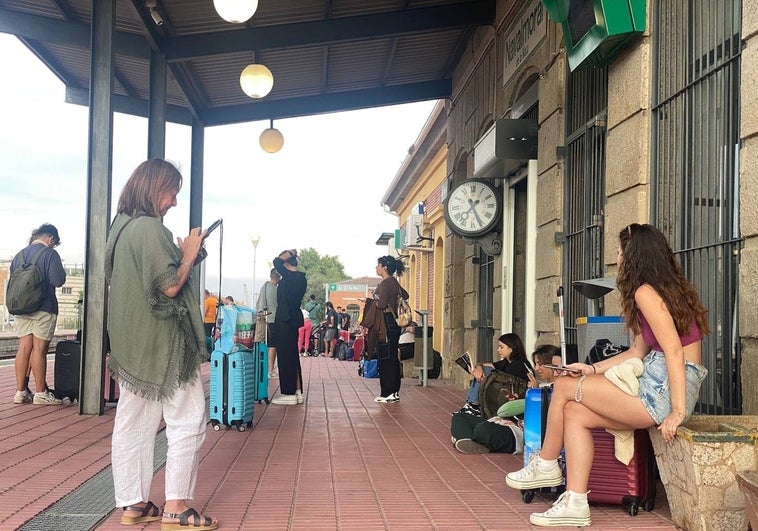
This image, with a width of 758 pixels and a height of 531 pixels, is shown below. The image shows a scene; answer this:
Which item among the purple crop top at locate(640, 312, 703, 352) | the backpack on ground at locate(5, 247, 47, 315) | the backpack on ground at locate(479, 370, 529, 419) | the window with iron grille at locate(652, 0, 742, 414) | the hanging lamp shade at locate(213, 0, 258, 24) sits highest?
the hanging lamp shade at locate(213, 0, 258, 24)

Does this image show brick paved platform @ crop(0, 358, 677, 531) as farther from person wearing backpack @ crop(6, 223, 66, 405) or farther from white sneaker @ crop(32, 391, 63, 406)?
person wearing backpack @ crop(6, 223, 66, 405)

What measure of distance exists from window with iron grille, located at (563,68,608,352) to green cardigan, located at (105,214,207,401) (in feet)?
11.4

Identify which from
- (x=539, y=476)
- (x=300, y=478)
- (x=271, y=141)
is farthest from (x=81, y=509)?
(x=271, y=141)

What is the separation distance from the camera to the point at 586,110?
23.5 ft

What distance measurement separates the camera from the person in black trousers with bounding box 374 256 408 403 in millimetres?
9836

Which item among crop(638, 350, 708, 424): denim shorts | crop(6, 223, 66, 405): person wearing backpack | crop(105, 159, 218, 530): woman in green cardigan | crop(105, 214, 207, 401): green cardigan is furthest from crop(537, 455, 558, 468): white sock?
crop(6, 223, 66, 405): person wearing backpack

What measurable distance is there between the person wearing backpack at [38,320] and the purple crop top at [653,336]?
20.8ft

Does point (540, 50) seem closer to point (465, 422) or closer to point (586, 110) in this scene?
point (586, 110)

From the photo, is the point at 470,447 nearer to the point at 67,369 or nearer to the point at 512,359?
the point at 512,359

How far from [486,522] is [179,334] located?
1.75m

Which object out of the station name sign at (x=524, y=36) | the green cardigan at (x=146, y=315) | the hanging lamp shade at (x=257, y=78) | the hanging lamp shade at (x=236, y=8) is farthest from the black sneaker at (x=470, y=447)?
the hanging lamp shade at (x=257, y=78)

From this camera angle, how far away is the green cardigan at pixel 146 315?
12.7ft

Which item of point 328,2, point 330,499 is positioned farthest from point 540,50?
point 330,499

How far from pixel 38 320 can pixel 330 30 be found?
5.09m
